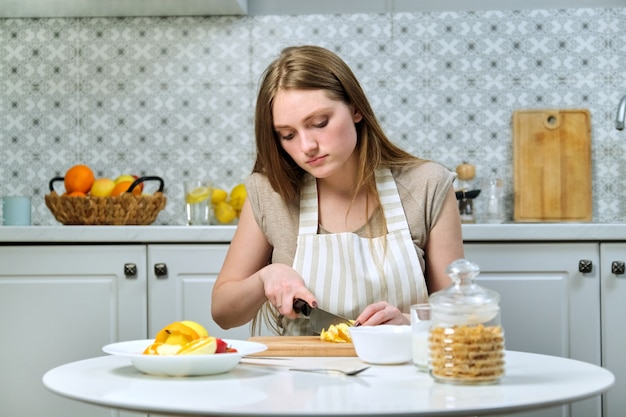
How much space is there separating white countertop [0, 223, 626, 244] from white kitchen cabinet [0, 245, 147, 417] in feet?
0.11

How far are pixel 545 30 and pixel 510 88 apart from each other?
241 millimetres

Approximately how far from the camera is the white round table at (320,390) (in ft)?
3.15

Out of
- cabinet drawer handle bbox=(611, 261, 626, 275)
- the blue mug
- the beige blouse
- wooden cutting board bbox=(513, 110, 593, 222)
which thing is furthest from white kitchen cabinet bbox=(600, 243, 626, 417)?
the blue mug

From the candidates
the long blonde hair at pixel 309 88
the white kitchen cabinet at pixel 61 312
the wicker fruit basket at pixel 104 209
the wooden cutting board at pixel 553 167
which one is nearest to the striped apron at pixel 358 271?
the long blonde hair at pixel 309 88

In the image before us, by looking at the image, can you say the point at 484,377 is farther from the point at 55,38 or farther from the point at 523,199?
the point at 55,38

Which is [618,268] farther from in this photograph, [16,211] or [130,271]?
[16,211]

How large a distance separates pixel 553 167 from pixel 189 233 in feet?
4.16

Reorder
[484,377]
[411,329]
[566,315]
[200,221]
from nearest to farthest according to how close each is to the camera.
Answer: [484,377]
[411,329]
[566,315]
[200,221]

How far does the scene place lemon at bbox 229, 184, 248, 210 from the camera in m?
3.04

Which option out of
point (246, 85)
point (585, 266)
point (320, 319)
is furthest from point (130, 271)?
point (585, 266)

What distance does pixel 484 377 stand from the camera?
3.61 ft

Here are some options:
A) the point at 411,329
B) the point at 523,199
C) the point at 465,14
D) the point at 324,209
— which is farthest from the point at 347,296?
the point at 465,14

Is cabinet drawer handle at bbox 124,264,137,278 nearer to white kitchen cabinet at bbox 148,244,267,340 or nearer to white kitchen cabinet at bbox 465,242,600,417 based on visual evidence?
white kitchen cabinet at bbox 148,244,267,340

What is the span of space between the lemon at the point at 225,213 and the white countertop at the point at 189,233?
1.12ft
